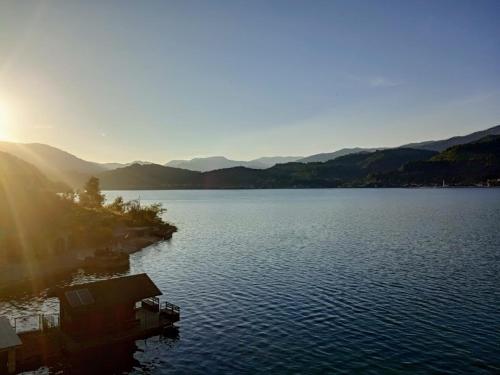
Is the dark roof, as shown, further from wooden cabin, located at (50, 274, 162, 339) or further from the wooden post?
the wooden post

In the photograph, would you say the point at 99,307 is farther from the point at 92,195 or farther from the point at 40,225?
the point at 92,195

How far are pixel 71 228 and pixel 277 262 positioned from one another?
50.6 metres

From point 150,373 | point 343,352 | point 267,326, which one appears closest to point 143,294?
point 150,373

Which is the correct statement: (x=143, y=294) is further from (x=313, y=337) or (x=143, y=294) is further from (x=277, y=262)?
(x=277, y=262)

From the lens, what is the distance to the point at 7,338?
122ft

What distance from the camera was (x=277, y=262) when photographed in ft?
283

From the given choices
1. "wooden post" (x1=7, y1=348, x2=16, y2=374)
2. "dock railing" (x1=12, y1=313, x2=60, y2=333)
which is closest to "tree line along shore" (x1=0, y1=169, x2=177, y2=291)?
"dock railing" (x1=12, y1=313, x2=60, y2=333)

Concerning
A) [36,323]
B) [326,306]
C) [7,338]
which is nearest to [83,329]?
[7,338]

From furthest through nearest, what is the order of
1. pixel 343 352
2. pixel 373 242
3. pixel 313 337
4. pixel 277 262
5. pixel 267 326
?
1. pixel 373 242
2. pixel 277 262
3. pixel 267 326
4. pixel 313 337
5. pixel 343 352

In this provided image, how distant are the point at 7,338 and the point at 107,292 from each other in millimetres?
10902

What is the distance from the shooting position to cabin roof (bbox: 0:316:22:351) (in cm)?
3618

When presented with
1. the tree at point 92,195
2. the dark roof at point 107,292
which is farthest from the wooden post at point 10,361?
the tree at point 92,195

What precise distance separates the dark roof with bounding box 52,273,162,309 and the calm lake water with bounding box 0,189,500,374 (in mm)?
5605

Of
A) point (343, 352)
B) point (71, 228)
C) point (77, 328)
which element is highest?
point (71, 228)
